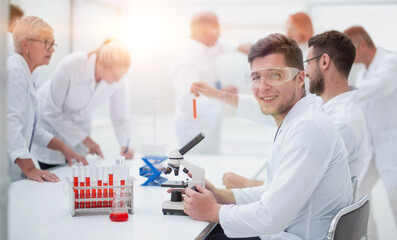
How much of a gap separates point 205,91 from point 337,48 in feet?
2.74

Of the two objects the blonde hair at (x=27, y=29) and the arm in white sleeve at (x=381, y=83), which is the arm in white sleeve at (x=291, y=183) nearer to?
the blonde hair at (x=27, y=29)

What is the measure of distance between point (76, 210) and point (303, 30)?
95.3 inches

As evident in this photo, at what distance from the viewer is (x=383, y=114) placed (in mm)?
3055

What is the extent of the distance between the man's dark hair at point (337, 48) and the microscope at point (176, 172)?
92cm

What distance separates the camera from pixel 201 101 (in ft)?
12.3

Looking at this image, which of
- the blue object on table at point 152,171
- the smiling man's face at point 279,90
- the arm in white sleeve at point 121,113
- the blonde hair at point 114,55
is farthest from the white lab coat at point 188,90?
the smiling man's face at point 279,90

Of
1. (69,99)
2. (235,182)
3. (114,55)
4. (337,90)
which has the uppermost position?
(114,55)

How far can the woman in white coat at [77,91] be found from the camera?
2652mm

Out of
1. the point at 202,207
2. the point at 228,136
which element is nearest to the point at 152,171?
the point at 202,207

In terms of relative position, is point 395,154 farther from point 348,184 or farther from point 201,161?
point 348,184

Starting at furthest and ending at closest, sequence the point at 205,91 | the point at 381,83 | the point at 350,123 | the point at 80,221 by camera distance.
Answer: the point at 381,83 < the point at 205,91 < the point at 350,123 < the point at 80,221

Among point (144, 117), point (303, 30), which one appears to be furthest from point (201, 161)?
point (144, 117)

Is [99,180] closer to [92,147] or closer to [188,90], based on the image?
[92,147]

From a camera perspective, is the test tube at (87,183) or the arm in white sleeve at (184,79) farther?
the arm in white sleeve at (184,79)
